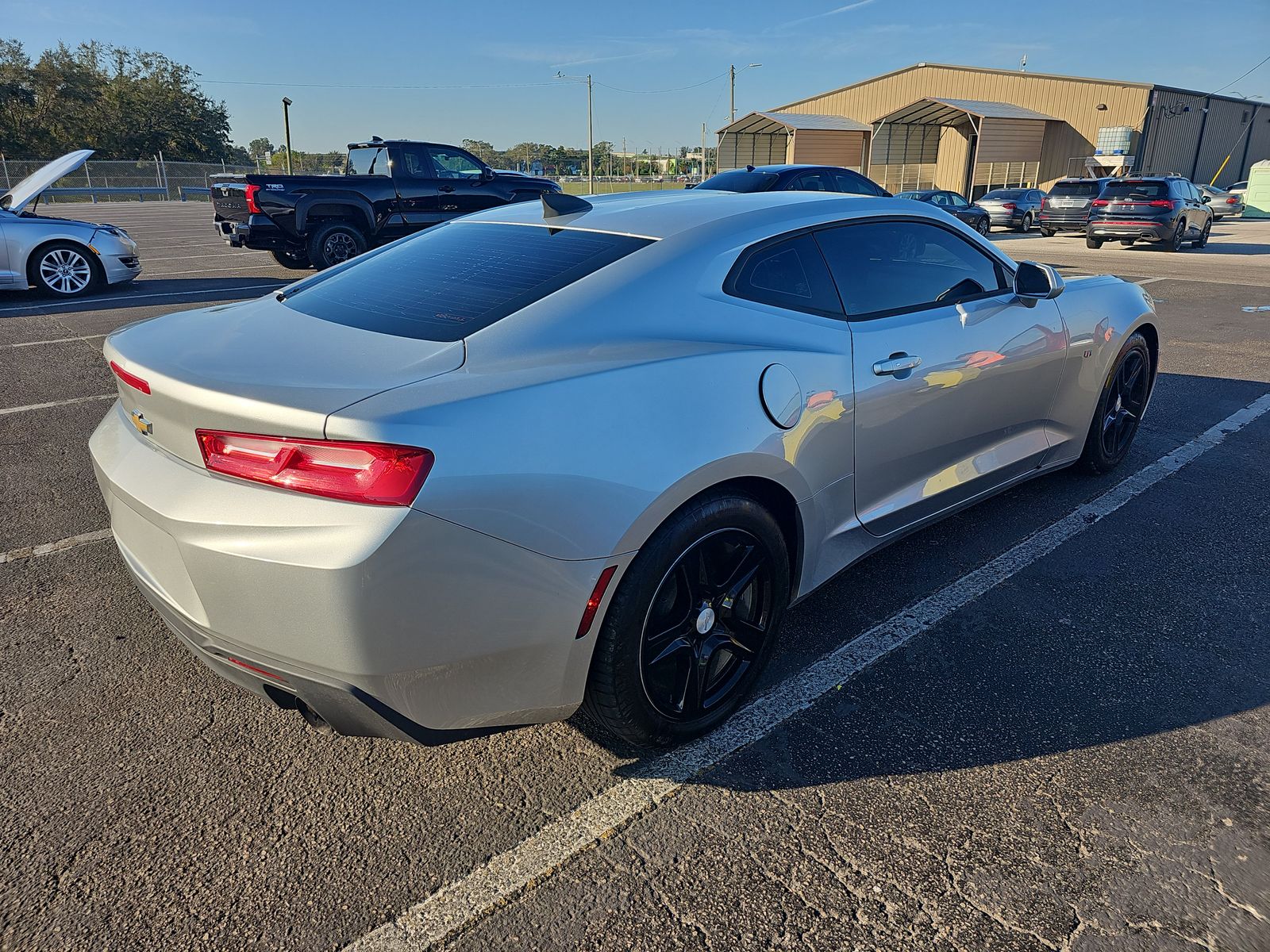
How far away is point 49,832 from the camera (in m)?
2.14

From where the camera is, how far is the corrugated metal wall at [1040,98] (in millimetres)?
37500

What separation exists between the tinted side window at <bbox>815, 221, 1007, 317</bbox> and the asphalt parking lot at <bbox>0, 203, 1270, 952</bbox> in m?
1.13

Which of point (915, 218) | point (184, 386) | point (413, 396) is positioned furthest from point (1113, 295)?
point (184, 386)

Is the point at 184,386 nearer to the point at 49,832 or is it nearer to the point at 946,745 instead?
the point at 49,832

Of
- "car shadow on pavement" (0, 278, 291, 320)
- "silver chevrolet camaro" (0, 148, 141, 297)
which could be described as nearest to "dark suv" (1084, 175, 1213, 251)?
"car shadow on pavement" (0, 278, 291, 320)

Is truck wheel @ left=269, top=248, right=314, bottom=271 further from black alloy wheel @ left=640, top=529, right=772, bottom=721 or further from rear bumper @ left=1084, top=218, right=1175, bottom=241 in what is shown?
rear bumper @ left=1084, top=218, right=1175, bottom=241

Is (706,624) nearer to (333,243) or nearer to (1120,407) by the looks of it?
(1120,407)

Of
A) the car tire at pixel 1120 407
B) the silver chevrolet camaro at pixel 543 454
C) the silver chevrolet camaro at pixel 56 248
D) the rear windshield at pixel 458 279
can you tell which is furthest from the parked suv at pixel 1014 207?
the rear windshield at pixel 458 279

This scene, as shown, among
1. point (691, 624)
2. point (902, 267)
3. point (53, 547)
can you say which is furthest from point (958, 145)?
point (691, 624)

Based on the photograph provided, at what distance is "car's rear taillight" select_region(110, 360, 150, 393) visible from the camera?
7.22ft

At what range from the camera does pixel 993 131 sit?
35375 millimetres

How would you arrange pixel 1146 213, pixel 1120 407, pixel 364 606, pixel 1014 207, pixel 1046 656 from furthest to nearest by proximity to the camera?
1. pixel 1014 207
2. pixel 1146 213
3. pixel 1120 407
4. pixel 1046 656
5. pixel 364 606

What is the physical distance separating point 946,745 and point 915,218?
6.77 ft

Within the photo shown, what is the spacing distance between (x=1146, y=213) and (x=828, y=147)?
82.3 feet
